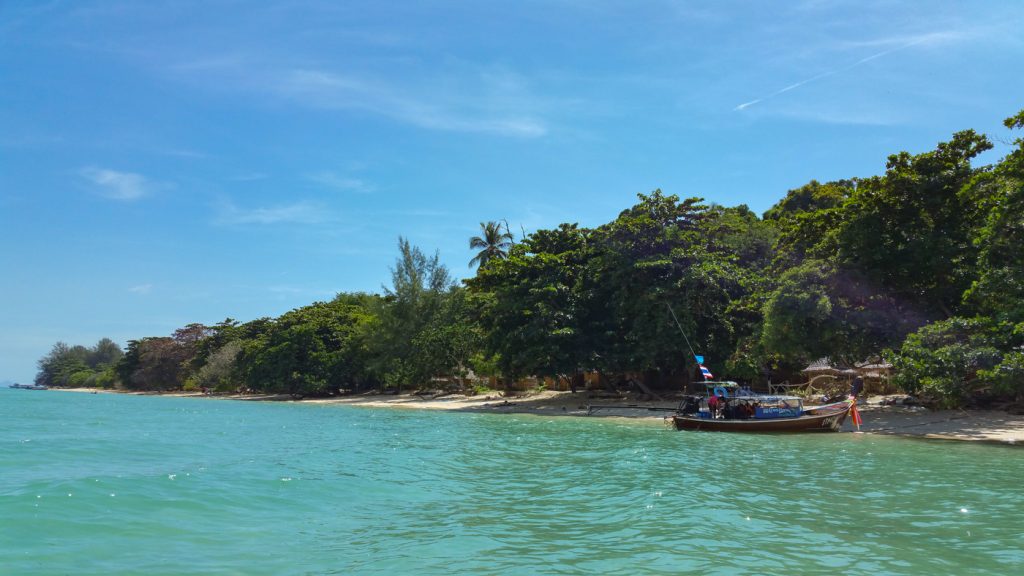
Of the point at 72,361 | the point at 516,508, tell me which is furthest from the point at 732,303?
the point at 72,361

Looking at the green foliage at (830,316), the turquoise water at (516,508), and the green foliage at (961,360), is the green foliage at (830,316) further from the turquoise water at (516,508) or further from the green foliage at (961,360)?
the turquoise water at (516,508)

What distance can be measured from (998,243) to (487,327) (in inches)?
1057

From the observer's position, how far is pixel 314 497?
42.5 ft

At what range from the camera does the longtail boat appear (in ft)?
76.0

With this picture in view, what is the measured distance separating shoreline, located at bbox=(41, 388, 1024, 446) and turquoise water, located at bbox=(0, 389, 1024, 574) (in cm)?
244

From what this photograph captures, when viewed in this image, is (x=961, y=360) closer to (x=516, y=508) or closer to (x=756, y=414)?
(x=756, y=414)

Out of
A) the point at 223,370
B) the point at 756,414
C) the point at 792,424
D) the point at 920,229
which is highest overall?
the point at 920,229

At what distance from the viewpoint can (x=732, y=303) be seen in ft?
105

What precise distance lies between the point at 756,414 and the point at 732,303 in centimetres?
908

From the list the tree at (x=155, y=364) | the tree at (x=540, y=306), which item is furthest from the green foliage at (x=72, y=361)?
the tree at (x=540, y=306)

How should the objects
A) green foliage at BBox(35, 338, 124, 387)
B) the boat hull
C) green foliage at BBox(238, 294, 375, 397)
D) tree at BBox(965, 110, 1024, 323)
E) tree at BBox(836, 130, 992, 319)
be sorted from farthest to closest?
1. green foliage at BBox(35, 338, 124, 387)
2. green foliage at BBox(238, 294, 375, 397)
3. tree at BBox(836, 130, 992, 319)
4. the boat hull
5. tree at BBox(965, 110, 1024, 323)

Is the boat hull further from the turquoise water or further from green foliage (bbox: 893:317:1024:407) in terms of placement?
green foliage (bbox: 893:317:1024:407)

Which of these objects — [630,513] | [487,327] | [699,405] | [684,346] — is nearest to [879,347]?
[699,405]

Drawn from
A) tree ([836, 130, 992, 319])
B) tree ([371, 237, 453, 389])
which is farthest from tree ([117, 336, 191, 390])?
tree ([836, 130, 992, 319])
